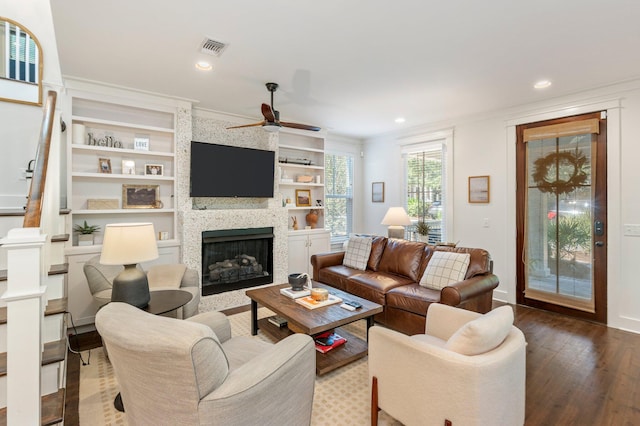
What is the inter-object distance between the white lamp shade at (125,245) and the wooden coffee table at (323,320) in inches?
43.5

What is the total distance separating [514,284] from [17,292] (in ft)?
16.1

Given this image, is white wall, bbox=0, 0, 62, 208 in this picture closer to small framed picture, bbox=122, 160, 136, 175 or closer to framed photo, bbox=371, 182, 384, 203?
small framed picture, bbox=122, 160, 136, 175

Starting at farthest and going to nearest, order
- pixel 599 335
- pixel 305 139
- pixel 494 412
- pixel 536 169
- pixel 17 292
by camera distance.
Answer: pixel 305 139
pixel 536 169
pixel 599 335
pixel 494 412
pixel 17 292

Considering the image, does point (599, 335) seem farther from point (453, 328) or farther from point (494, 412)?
point (494, 412)

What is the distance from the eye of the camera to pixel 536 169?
397 cm

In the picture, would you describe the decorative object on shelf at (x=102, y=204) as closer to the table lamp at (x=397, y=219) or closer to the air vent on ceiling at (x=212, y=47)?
the air vent on ceiling at (x=212, y=47)

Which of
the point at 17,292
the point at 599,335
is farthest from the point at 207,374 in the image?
the point at 599,335

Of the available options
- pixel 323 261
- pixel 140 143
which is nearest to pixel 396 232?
pixel 323 261

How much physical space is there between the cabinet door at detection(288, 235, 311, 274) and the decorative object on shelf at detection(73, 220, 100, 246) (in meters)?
2.57

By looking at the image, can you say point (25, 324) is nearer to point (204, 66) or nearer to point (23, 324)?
point (23, 324)

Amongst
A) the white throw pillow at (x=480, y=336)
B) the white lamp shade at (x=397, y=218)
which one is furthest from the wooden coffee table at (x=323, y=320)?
the white lamp shade at (x=397, y=218)

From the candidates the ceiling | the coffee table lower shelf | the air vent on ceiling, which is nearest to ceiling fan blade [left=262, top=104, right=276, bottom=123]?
the ceiling

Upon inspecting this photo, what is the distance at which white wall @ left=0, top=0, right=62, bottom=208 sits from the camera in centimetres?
300

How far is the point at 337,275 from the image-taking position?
3967 mm
